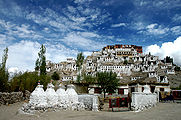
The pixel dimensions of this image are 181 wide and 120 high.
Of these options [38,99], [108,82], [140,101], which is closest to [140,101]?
[140,101]

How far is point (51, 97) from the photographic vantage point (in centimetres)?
1460

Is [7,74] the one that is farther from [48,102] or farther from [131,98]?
[131,98]

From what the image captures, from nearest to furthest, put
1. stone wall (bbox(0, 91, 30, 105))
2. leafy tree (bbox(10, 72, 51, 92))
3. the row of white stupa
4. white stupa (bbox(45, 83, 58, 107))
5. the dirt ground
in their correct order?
the dirt ground < the row of white stupa < white stupa (bbox(45, 83, 58, 107)) < stone wall (bbox(0, 91, 30, 105)) < leafy tree (bbox(10, 72, 51, 92))

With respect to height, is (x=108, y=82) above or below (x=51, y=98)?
above

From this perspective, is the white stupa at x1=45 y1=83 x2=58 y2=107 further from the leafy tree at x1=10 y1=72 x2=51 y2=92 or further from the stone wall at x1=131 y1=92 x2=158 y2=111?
the leafy tree at x1=10 y1=72 x2=51 y2=92

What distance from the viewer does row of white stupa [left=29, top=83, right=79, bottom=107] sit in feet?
44.4

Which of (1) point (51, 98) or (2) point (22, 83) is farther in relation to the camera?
(2) point (22, 83)

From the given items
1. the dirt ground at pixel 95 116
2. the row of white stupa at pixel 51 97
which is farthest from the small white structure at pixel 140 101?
the row of white stupa at pixel 51 97

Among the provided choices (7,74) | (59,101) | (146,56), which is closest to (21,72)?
(7,74)

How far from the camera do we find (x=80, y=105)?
53.4 feet

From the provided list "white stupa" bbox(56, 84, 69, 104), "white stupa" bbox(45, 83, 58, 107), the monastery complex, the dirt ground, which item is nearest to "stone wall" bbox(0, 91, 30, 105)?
the dirt ground

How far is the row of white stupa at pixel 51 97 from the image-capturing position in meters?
13.5

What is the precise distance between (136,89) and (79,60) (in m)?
25.6

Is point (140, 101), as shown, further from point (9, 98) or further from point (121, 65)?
point (121, 65)
